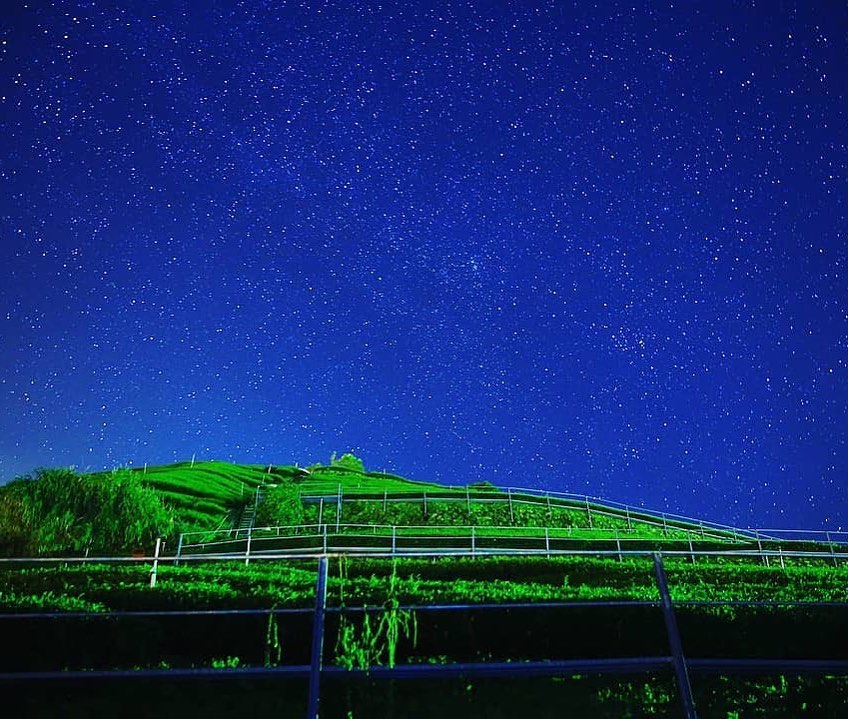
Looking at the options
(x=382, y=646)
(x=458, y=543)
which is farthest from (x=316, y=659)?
(x=458, y=543)

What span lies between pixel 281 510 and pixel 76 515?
1182 centimetres

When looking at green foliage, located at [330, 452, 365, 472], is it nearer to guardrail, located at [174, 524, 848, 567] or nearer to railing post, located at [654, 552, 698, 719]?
guardrail, located at [174, 524, 848, 567]

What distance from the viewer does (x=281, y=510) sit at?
42.0 metres

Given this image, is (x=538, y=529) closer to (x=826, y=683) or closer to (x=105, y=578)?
(x=105, y=578)

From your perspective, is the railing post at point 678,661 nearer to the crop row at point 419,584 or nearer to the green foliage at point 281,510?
the crop row at point 419,584

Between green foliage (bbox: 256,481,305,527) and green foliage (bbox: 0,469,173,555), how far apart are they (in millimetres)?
Result: 6396

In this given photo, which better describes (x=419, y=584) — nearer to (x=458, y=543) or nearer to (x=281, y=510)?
(x=458, y=543)

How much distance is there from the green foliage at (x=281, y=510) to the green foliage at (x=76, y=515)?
Answer: 640cm

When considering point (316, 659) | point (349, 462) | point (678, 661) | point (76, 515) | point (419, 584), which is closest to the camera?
point (316, 659)

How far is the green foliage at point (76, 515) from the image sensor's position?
32812mm

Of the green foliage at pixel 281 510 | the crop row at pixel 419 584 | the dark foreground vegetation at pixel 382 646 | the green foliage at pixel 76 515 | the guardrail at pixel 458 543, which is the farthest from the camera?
the green foliage at pixel 281 510

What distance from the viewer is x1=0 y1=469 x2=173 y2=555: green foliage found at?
108ft

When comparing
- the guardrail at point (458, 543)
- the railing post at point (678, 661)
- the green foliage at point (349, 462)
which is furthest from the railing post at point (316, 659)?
the green foliage at point (349, 462)

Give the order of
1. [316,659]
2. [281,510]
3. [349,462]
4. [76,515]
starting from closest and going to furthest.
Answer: [316,659], [76,515], [281,510], [349,462]
